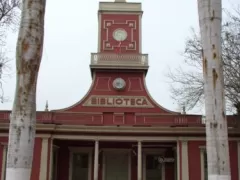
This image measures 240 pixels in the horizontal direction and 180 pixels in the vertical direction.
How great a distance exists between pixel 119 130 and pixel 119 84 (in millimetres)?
3888

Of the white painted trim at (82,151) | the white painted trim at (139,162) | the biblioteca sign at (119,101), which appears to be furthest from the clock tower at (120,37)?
the white painted trim at (139,162)

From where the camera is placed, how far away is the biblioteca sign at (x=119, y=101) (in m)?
24.9

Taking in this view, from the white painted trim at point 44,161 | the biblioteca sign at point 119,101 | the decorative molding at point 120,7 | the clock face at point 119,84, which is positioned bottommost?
the white painted trim at point 44,161

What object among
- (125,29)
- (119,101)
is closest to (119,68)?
(119,101)

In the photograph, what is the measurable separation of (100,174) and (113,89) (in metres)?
5.25

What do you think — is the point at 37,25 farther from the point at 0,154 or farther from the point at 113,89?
the point at 113,89

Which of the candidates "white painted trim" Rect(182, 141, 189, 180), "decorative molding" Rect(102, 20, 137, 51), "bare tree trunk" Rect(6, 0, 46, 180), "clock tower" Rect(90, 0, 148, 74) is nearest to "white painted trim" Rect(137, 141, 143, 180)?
"white painted trim" Rect(182, 141, 189, 180)

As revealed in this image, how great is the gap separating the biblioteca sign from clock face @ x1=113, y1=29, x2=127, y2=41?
430cm

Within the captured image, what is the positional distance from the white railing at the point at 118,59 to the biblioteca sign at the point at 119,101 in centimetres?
216

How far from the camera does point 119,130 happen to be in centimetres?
2250

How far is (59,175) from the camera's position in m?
23.7

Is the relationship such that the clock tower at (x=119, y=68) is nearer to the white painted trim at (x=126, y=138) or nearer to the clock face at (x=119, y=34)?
the clock face at (x=119, y=34)

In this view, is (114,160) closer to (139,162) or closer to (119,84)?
(139,162)

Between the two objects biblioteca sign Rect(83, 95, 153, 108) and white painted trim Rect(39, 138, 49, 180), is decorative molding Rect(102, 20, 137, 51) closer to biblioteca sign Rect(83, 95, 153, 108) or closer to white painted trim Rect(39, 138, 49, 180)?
biblioteca sign Rect(83, 95, 153, 108)
